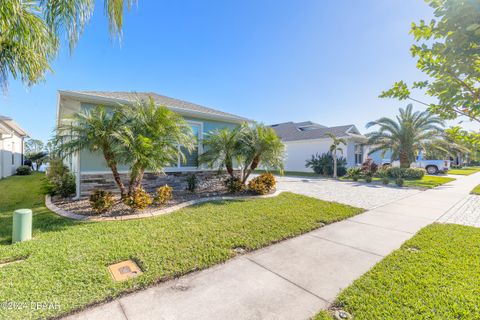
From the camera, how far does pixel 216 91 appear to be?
15.4m

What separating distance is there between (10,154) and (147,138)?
1914 cm

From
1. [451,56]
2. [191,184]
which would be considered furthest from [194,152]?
[451,56]

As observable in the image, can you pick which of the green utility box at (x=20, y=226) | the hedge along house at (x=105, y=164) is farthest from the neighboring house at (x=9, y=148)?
the green utility box at (x=20, y=226)

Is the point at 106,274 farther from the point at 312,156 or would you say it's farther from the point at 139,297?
the point at 312,156

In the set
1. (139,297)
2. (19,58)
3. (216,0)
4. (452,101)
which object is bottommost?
(139,297)

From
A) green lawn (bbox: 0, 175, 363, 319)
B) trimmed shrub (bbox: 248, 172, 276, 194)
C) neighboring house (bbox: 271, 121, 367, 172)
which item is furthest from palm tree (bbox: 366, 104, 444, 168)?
green lawn (bbox: 0, 175, 363, 319)

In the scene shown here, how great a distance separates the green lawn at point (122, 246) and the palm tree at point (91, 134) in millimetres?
1977

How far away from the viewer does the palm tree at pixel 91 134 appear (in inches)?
227

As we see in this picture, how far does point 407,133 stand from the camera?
16422mm

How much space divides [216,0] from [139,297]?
1042 cm

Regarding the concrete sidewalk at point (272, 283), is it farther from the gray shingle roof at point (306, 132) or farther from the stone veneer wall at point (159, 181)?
the gray shingle roof at point (306, 132)

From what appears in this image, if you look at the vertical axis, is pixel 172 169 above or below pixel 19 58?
below

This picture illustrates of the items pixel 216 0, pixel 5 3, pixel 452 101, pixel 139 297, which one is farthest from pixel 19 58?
pixel 452 101

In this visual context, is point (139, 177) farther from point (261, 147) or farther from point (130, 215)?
point (261, 147)
